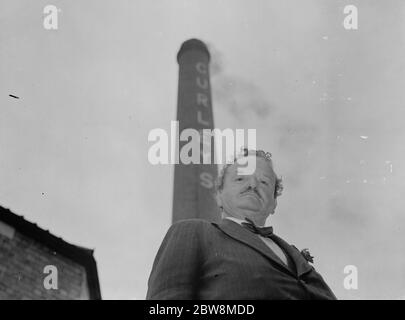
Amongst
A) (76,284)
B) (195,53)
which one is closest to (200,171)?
(195,53)

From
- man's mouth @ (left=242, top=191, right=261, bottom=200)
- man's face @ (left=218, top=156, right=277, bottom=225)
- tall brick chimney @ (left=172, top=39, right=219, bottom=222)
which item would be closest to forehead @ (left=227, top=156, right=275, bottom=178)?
man's face @ (left=218, top=156, right=277, bottom=225)

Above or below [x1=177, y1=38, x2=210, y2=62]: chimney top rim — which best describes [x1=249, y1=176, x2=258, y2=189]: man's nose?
below

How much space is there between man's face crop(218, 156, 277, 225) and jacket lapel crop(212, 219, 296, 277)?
150 mm

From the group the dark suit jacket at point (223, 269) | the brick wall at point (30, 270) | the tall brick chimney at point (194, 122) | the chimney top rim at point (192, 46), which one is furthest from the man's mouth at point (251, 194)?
the chimney top rim at point (192, 46)

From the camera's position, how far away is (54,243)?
8188 millimetres

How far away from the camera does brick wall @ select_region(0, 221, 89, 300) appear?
24.6 feet

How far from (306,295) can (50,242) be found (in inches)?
277

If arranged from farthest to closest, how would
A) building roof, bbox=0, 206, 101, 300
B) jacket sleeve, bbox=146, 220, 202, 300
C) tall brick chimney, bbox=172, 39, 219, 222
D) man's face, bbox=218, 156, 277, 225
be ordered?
tall brick chimney, bbox=172, 39, 219, 222 → building roof, bbox=0, 206, 101, 300 → man's face, bbox=218, 156, 277, 225 → jacket sleeve, bbox=146, 220, 202, 300

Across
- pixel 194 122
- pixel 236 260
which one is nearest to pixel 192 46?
pixel 194 122

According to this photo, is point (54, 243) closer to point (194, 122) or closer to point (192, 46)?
point (194, 122)

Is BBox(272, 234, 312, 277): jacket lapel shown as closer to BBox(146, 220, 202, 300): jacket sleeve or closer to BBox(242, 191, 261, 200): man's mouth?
BBox(242, 191, 261, 200): man's mouth
